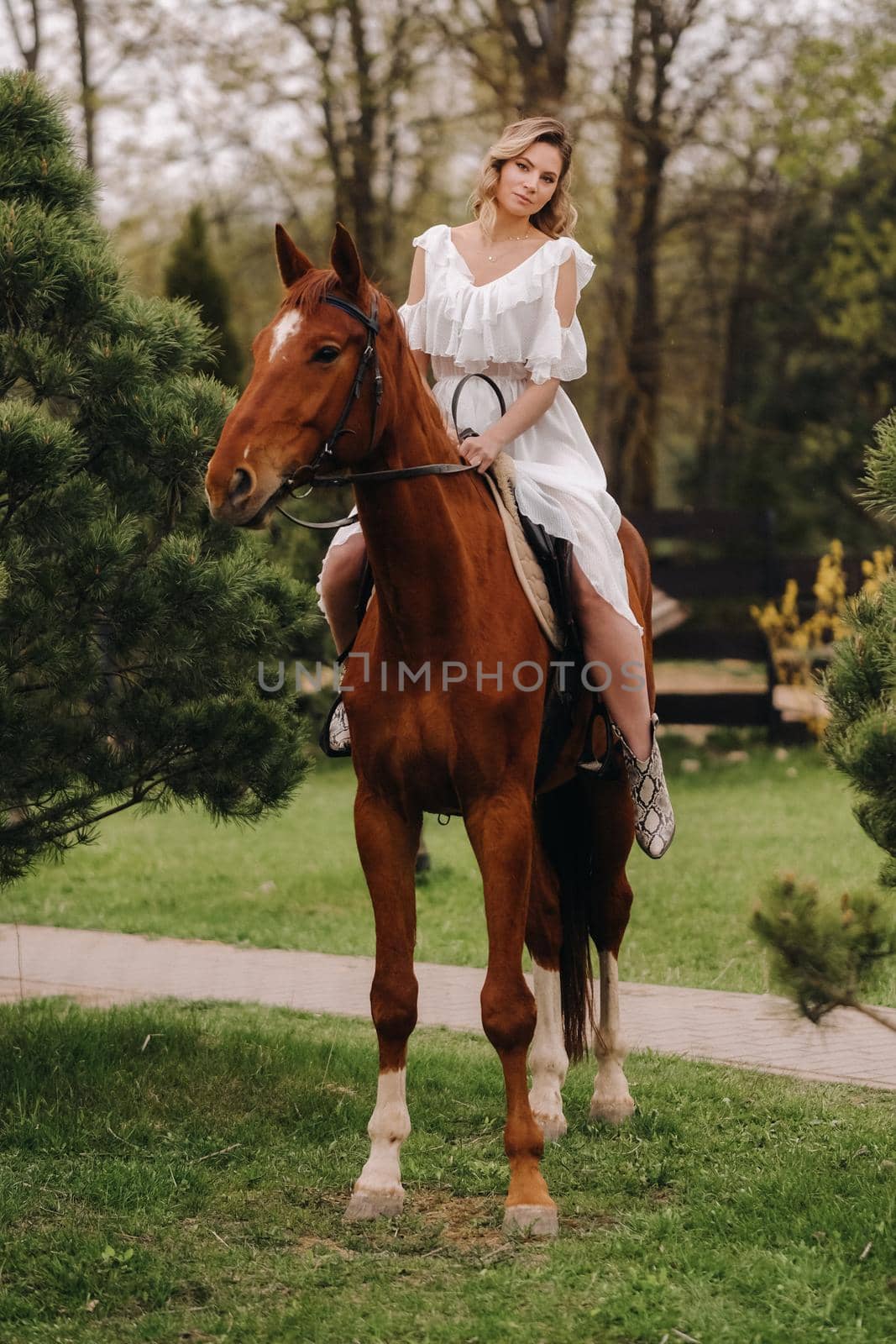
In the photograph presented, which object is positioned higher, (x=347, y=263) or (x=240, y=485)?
(x=347, y=263)

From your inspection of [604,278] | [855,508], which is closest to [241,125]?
[604,278]

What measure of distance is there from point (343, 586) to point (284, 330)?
3.68 ft

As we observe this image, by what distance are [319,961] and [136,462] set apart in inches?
147

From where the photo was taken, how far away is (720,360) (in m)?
24.9

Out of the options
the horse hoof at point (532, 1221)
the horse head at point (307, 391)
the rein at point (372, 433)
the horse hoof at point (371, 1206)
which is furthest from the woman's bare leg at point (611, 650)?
the horse hoof at point (371, 1206)

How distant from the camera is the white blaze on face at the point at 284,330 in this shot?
150 inches

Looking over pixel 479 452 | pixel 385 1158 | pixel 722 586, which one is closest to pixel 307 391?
pixel 479 452

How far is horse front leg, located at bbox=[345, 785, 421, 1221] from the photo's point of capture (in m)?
4.29

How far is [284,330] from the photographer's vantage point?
3.84 metres

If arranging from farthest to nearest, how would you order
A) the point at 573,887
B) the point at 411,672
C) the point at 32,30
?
the point at 32,30
the point at 573,887
the point at 411,672

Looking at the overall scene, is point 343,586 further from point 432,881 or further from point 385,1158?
point 432,881

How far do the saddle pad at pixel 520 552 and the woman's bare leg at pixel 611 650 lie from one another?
14 cm

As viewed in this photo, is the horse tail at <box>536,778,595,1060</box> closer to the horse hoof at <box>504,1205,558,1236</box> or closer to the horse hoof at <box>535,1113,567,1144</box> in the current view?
the horse hoof at <box>535,1113,567,1144</box>

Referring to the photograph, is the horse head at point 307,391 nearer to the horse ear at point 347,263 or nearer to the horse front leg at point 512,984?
the horse ear at point 347,263
